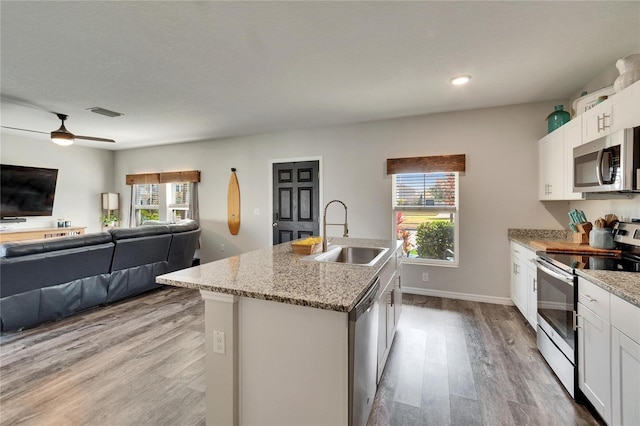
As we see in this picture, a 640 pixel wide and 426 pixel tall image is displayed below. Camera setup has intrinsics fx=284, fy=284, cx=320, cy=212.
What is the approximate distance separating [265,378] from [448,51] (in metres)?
2.68

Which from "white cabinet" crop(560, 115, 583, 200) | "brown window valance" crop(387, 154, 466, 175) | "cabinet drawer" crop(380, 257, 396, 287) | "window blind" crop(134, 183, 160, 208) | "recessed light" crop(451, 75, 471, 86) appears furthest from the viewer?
"window blind" crop(134, 183, 160, 208)

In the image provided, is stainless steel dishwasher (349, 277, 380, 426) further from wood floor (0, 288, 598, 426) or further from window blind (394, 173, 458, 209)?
window blind (394, 173, 458, 209)

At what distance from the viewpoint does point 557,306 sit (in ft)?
6.79

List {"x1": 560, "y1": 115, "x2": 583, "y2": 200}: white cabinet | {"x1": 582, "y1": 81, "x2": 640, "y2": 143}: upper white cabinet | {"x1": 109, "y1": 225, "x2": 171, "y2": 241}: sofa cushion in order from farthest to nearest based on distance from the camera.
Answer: {"x1": 109, "y1": 225, "x2": 171, "y2": 241}: sofa cushion < {"x1": 560, "y1": 115, "x2": 583, "y2": 200}: white cabinet < {"x1": 582, "y1": 81, "x2": 640, "y2": 143}: upper white cabinet

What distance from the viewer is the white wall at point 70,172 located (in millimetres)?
5352

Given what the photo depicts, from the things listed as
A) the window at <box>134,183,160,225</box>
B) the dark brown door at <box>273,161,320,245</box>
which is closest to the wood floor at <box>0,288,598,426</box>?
the dark brown door at <box>273,161,320,245</box>

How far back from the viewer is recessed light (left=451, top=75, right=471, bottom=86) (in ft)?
9.16

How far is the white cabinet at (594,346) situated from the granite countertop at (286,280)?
1.19m

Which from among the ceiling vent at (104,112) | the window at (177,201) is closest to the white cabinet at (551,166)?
the ceiling vent at (104,112)

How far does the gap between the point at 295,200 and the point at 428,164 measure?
2216 mm

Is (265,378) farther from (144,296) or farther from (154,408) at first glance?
(144,296)

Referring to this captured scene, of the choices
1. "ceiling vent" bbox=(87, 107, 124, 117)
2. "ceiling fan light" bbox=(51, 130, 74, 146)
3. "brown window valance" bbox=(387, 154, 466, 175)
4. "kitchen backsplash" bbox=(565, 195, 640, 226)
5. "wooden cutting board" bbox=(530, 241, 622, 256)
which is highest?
"ceiling vent" bbox=(87, 107, 124, 117)

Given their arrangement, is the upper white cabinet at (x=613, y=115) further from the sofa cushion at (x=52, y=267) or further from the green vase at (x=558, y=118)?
the sofa cushion at (x=52, y=267)

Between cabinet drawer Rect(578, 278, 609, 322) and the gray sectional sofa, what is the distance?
445 centimetres
